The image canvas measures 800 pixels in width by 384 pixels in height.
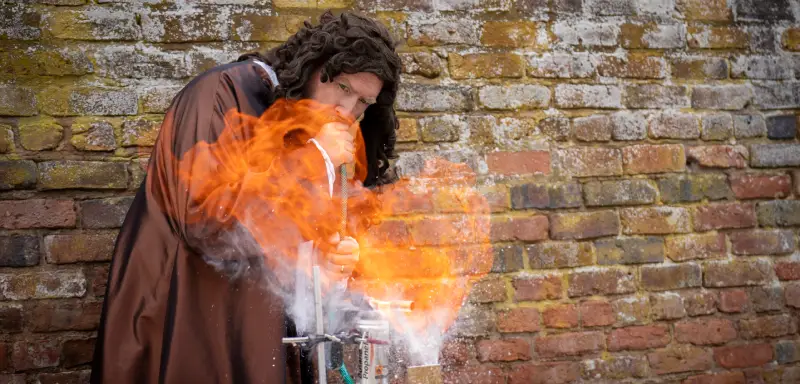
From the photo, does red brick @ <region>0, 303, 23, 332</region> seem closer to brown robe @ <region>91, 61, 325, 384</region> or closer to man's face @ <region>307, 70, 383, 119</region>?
brown robe @ <region>91, 61, 325, 384</region>

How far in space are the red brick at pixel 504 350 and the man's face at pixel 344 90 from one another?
108cm

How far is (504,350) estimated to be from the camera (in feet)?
8.22

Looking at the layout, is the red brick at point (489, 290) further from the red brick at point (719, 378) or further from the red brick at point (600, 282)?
the red brick at point (719, 378)

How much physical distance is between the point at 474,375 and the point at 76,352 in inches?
51.2

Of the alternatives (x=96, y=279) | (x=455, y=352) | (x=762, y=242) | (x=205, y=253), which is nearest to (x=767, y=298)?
(x=762, y=242)

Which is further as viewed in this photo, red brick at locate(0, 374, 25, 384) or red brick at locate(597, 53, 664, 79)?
red brick at locate(597, 53, 664, 79)

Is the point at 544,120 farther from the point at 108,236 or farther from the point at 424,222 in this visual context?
the point at 108,236

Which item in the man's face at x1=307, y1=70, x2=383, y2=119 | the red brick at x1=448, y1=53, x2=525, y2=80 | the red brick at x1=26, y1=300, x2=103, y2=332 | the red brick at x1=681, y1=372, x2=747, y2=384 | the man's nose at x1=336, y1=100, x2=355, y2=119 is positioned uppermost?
the red brick at x1=448, y1=53, x2=525, y2=80

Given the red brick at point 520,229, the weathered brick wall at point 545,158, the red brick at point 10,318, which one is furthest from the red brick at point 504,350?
the red brick at point 10,318

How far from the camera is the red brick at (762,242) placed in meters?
2.73

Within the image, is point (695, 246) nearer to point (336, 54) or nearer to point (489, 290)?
point (489, 290)

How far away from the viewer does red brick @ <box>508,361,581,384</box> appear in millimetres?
2521

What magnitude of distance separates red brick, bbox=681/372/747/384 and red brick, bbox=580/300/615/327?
1.32ft

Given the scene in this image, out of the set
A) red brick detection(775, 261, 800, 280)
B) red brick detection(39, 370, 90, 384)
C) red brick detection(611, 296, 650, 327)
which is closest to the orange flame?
red brick detection(611, 296, 650, 327)
